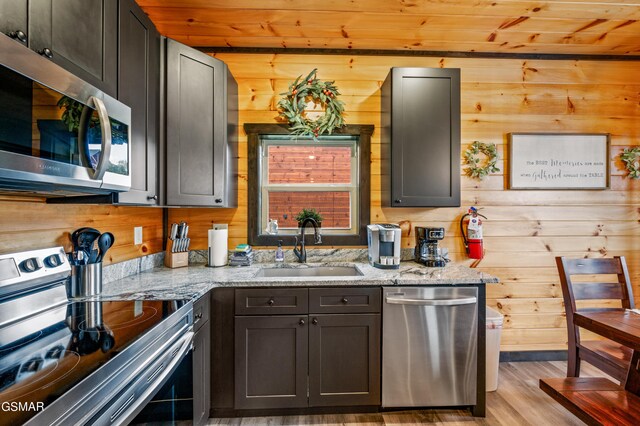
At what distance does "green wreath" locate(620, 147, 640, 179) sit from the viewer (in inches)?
112

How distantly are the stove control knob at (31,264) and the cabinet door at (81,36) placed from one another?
30.9 inches

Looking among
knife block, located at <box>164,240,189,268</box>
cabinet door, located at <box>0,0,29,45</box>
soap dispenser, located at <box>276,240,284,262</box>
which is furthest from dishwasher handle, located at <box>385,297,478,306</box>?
cabinet door, located at <box>0,0,29,45</box>

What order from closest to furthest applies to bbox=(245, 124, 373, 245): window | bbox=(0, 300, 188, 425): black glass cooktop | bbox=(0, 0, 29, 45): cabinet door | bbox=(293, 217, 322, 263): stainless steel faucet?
1. bbox=(0, 300, 188, 425): black glass cooktop
2. bbox=(0, 0, 29, 45): cabinet door
3. bbox=(293, 217, 322, 263): stainless steel faucet
4. bbox=(245, 124, 373, 245): window

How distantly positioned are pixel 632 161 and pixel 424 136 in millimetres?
1959

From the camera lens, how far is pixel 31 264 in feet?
4.52

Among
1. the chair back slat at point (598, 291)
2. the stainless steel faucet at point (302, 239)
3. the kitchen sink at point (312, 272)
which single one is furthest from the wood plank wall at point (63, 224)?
the chair back slat at point (598, 291)

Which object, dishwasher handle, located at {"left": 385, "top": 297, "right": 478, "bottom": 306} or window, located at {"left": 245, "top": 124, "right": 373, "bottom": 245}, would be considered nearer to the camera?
dishwasher handle, located at {"left": 385, "top": 297, "right": 478, "bottom": 306}

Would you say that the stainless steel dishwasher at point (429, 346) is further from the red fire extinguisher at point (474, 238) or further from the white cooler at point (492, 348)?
the red fire extinguisher at point (474, 238)

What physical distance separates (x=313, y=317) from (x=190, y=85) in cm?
171

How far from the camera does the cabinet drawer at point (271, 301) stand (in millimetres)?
2037

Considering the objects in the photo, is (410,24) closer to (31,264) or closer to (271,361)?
(271,361)

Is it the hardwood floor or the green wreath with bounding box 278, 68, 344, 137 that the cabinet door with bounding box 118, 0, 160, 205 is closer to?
the green wreath with bounding box 278, 68, 344, 137

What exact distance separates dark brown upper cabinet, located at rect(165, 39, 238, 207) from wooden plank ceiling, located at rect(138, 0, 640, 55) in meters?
0.38

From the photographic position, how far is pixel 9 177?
911mm
